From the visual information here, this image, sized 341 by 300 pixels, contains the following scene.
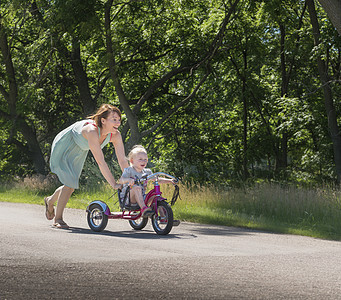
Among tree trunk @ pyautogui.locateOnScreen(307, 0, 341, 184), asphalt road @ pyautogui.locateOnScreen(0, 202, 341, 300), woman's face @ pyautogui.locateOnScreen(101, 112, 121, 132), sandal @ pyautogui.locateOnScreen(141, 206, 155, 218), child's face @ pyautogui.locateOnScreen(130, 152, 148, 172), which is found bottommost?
asphalt road @ pyautogui.locateOnScreen(0, 202, 341, 300)

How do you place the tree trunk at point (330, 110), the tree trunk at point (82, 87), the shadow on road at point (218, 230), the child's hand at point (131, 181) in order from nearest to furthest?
the child's hand at point (131, 181) → the shadow on road at point (218, 230) → the tree trunk at point (330, 110) → the tree trunk at point (82, 87)

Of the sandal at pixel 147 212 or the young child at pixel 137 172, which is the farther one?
the young child at pixel 137 172

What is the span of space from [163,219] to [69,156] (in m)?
1.72

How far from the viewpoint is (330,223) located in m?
10.7

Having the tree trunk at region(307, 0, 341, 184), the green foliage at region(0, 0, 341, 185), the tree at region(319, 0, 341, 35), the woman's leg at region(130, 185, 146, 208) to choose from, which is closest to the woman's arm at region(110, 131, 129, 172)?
the woman's leg at region(130, 185, 146, 208)

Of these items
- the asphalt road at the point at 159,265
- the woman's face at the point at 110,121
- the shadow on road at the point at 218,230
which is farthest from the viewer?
the shadow on road at the point at 218,230

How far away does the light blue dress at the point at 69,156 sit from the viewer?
841 centimetres

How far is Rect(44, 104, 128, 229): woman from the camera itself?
8117 millimetres

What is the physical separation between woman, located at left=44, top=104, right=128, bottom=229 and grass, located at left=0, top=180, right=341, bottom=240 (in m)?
1.95

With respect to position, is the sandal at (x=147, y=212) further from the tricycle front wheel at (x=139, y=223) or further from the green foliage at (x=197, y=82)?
the green foliage at (x=197, y=82)

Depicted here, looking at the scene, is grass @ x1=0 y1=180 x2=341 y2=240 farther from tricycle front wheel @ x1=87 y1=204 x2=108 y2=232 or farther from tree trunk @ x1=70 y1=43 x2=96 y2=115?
tree trunk @ x1=70 y1=43 x2=96 y2=115

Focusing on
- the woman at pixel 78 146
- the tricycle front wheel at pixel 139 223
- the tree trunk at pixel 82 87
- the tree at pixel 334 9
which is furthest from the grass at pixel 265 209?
the tree trunk at pixel 82 87

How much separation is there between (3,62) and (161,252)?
2011cm

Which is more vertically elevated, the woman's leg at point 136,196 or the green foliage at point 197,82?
the green foliage at point 197,82
